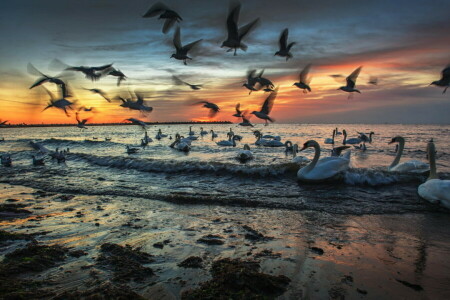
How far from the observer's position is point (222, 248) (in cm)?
458

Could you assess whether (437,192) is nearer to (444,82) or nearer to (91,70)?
(444,82)

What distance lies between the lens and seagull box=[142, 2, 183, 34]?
6.62m

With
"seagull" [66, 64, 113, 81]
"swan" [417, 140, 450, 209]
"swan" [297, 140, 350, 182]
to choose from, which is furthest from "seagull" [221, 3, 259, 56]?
"swan" [417, 140, 450, 209]

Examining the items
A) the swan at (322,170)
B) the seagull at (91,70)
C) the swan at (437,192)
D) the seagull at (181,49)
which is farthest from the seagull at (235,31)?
the swan at (437,192)

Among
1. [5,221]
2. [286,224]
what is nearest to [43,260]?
[5,221]

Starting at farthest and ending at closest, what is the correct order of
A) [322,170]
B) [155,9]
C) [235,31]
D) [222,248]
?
[322,170] → [235,31] → [155,9] → [222,248]

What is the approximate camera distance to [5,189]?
31.0 feet

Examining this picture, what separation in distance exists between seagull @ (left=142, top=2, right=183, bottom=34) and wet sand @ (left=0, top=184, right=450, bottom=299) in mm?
4564

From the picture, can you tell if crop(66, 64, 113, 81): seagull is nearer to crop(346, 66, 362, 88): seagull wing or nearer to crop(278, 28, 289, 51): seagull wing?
crop(278, 28, 289, 51): seagull wing

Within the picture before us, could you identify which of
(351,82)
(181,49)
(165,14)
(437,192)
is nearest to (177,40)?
(181,49)

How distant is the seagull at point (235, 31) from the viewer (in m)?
7.46

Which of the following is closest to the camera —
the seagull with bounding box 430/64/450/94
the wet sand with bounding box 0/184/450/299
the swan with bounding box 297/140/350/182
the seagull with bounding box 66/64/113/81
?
the wet sand with bounding box 0/184/450/299

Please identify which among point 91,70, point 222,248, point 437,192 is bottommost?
point 222,248

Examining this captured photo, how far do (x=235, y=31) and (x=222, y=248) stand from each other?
5721 mm
